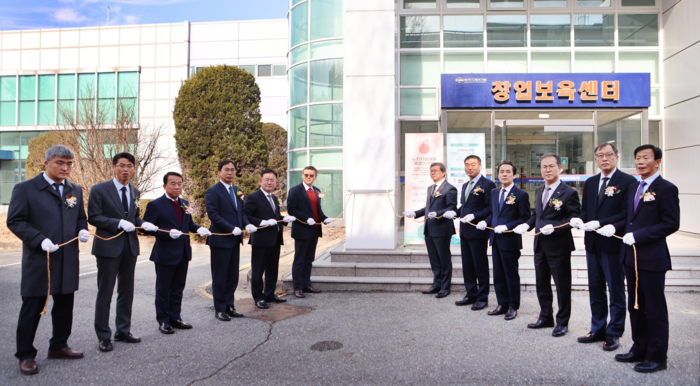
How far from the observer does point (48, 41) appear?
27422 mm

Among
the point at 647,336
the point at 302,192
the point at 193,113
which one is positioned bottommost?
the point at 647,336

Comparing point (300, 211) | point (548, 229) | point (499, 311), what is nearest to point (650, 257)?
point (548, 229)

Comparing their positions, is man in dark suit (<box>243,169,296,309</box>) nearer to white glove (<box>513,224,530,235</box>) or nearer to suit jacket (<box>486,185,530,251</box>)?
suit jacket (<box>486,185,530,251</box>)

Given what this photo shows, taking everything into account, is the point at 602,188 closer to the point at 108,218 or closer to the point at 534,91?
the point at 108,218

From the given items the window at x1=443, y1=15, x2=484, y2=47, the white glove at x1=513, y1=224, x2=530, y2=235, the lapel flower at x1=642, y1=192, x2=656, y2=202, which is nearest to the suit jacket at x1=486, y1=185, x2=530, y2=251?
the white glove at x1=513, y1=224, x2=530, y2=235

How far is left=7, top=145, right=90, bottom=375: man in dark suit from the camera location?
13.2 ft

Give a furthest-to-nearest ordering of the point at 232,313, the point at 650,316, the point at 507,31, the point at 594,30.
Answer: the point at 507,31
the point at 594,30
the point at 232,313
the point at 650,316

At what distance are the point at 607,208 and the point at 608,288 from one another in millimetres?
862

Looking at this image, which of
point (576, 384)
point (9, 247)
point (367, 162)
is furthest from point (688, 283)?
point (9, 247)

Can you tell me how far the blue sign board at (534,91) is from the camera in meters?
11.5

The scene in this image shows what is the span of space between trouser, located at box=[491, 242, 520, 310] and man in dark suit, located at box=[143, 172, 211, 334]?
151 inches

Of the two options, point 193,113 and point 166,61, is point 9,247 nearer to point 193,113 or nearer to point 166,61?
point 193,113

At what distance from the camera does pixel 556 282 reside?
16.7ft

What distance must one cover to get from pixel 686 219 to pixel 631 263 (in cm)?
962
